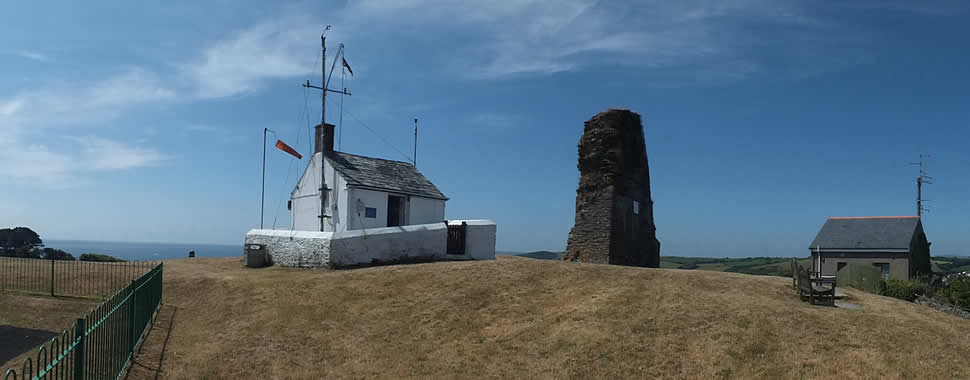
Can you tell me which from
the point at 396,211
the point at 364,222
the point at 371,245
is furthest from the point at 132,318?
the point at 396,211

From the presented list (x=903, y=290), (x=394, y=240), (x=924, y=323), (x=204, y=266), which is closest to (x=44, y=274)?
(x=204, y=266)

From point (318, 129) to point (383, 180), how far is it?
174 inches

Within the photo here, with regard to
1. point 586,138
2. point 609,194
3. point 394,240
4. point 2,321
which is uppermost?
point 586,138

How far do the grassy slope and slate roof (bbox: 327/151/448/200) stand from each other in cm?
1043

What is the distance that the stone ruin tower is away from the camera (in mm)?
27250

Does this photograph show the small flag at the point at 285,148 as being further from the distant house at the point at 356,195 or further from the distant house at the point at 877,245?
the distant house at the point at 877,245

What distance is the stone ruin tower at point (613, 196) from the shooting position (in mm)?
27250

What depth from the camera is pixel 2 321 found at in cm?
1524

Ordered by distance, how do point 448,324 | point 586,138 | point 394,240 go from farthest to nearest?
point 586,138 < point 394,240 < point 448,324

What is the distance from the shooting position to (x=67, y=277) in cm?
2281

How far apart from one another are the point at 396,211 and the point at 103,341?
22.3 meters

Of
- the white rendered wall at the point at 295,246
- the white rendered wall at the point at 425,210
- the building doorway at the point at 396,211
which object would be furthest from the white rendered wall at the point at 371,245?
the white rendered wall at the point at 425,210

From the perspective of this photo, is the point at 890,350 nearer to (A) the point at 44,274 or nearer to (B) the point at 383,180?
(B) the point at 383,180

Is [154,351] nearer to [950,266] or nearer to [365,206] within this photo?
[365,206]
